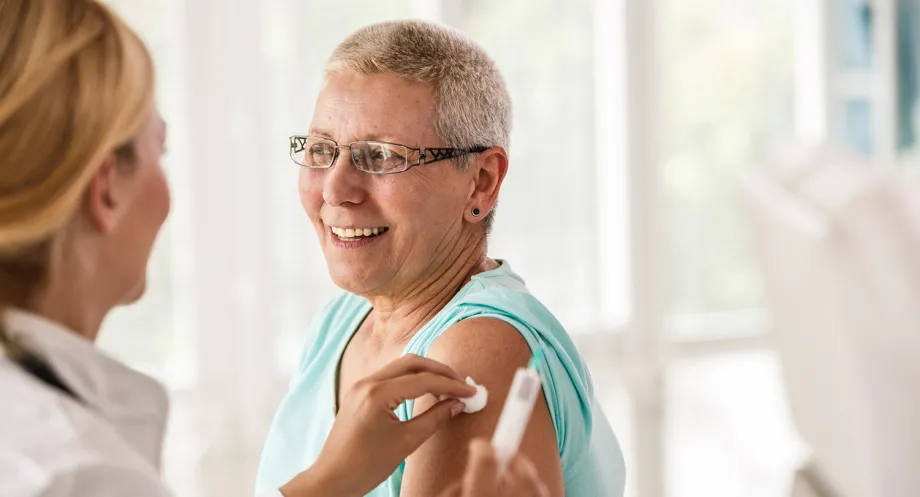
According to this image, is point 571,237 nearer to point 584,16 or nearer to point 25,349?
point 584,16

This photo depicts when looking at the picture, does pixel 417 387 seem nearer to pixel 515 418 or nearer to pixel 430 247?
pixel 515 418

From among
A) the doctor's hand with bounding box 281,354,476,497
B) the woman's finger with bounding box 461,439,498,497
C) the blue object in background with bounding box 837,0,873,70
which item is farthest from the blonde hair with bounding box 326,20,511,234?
the blue object in background with bounding box 837,0,873,70

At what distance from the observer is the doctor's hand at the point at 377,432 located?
103cm

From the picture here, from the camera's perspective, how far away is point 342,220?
1.30m

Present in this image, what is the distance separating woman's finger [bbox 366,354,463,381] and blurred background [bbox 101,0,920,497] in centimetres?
147

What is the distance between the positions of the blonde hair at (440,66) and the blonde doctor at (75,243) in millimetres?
353

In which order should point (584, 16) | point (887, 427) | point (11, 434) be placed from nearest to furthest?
point (11, 434) → point (887, 427) → point (584, 16)

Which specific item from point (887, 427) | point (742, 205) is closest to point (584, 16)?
point (742, 205)

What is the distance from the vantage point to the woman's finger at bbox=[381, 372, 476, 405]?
1.03 meters

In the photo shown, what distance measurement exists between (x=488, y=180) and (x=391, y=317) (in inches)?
9.8

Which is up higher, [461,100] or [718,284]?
[461,100]

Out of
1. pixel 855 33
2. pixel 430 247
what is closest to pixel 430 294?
pixel 430 247

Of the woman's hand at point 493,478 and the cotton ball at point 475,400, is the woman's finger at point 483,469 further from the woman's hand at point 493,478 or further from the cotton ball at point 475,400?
the cotton ball at point 475,400

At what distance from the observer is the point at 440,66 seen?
48.9 inches
